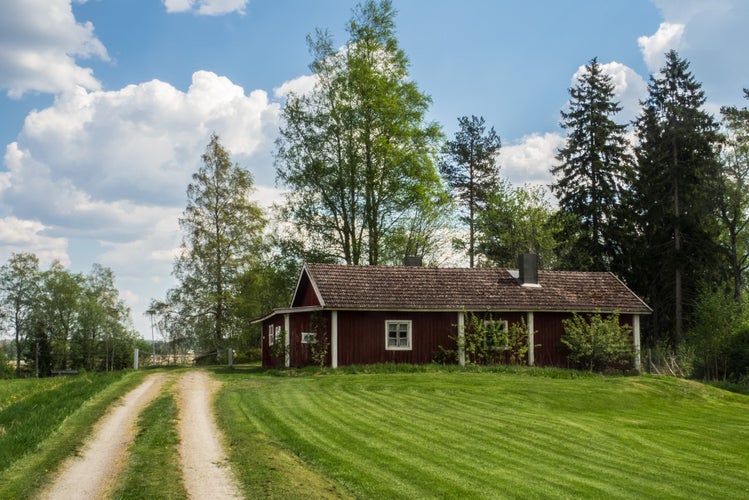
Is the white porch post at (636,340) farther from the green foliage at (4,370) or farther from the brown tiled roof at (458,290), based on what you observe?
the green foliage at (4,370)

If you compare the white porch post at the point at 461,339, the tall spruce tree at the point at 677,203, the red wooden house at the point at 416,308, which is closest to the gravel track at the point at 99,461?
the red wooden house at the point at 416,308

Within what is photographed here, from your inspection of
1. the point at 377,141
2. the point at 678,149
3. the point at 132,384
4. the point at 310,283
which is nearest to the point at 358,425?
the point at 132,384

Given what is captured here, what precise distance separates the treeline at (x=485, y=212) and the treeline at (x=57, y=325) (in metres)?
15.3

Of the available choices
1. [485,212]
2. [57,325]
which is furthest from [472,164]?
[57,325]

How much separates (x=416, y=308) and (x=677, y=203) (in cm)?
2070

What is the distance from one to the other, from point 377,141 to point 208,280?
12.9m

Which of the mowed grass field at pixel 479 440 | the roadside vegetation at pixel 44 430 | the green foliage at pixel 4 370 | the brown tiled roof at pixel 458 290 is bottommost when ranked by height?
the green foliage at pixel 4 370

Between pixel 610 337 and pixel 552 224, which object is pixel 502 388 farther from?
pixel 552 224

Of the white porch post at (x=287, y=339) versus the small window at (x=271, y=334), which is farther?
the small window at (x=271, y=334)

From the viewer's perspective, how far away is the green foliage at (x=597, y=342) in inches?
1137

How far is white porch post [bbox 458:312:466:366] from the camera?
28.3m

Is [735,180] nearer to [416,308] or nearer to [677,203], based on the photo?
[677,203]

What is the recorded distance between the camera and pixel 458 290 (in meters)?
29.7

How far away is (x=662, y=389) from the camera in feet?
75.4
